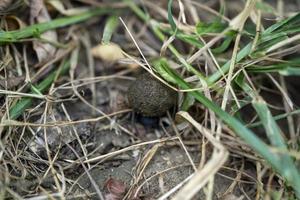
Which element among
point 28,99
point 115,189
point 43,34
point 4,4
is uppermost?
point 4,4

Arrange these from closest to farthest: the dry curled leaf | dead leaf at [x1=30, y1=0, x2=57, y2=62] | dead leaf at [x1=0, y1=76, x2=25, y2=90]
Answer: the dry curled leaf → dead leaf at [x1=0, y1=76, x2=25, y2=90] → dead leaf at [x1=30, y1=0, x2=57, y2=62]

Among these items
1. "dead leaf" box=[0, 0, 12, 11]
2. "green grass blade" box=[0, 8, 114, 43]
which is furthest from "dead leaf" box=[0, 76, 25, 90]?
"dead leaf" box=[0, 0, 12, 11]

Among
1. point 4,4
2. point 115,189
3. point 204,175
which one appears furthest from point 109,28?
point 204,175

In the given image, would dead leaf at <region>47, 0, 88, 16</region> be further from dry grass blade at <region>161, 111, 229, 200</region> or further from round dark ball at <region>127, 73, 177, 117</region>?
dry grass blade at <region>161, 111, 229, 200</region>

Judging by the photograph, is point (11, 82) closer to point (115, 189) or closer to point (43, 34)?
point (43, 34)

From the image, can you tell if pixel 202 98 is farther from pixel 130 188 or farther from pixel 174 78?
pixel 130 188
